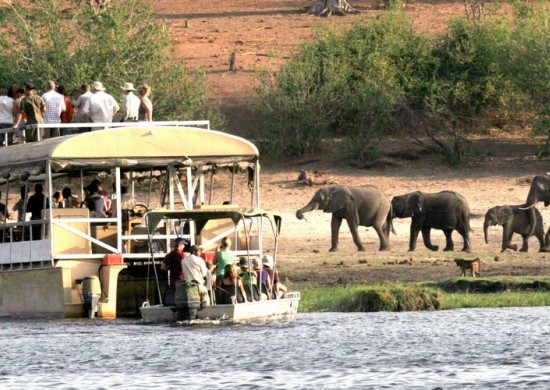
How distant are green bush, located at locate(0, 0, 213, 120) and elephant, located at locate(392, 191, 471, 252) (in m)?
9.55

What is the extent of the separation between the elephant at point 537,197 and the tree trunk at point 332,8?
96.3 feet

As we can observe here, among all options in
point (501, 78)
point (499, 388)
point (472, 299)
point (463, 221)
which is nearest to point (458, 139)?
point (501, 78)

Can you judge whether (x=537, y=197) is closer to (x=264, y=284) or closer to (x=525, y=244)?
(x=525, y=244)

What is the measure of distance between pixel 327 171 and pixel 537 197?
8245 millimetres

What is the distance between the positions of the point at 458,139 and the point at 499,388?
1080 inches

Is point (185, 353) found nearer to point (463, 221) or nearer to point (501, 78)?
point (463, 221)

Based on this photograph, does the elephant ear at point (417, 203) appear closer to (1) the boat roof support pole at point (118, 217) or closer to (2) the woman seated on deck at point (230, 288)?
(1) the boat roof support pole at point (118, 217)

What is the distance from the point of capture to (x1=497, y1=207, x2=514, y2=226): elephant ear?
40250 millimetres

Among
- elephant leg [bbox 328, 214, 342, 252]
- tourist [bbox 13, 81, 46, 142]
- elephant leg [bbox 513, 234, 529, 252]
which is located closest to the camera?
tourist [bbox 13, 81, 46, 142]

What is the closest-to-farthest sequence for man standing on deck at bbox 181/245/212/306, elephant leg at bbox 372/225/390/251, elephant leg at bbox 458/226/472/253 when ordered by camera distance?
1. man standing on deck at bbox 181/245/212/306
2. elephant leg at bbox 458/226/472/253
3. elephant leg at bbox 372/225/390/251

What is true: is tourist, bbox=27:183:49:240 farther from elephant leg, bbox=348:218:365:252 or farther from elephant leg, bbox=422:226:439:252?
elephant leg, bbox=422:226:439:252

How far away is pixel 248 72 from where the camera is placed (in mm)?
59625

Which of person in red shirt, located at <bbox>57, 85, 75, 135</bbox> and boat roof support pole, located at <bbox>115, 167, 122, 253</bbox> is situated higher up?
person in red shirt, located at <bbox>57, 85, 75, 135</bbox>

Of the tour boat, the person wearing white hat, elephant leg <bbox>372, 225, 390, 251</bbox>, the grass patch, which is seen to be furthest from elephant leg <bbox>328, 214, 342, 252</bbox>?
the person wearing white hat
